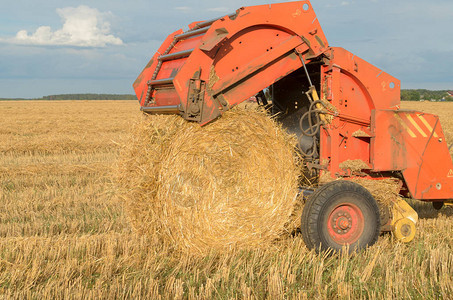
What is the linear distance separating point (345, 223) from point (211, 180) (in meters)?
1.36

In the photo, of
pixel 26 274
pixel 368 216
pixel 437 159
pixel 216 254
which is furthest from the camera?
pixel 437 159

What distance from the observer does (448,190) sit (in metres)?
5.78

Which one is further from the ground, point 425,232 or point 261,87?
point 261,87

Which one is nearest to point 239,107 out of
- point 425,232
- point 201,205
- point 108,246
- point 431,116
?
point 201,205

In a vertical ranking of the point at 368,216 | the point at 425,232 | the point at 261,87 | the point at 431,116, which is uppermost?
the point at 261,87

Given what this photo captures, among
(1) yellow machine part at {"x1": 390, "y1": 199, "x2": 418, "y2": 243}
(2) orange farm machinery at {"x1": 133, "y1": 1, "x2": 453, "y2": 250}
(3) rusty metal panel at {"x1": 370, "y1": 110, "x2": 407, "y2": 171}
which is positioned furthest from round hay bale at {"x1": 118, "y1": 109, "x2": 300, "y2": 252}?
(1) yellow machine part at {"x1": 390, "y1": 199, "x2": 418, "y2": 243}

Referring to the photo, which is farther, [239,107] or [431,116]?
[431,116]

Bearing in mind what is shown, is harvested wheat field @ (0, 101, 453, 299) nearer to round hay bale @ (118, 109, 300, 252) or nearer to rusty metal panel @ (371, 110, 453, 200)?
round hay bale @ (118, 109, 300, 252)

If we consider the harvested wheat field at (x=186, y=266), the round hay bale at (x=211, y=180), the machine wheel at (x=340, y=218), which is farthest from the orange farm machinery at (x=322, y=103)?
the harvested wheat field at (x=186, y=266)

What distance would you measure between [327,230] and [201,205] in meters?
1.22

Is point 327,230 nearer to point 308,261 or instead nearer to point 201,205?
point 308,261

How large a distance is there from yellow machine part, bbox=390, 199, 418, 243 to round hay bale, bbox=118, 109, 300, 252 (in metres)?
1.16

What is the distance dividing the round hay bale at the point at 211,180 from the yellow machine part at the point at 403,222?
1165 millimetres

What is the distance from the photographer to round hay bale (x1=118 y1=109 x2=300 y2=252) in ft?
15.0
